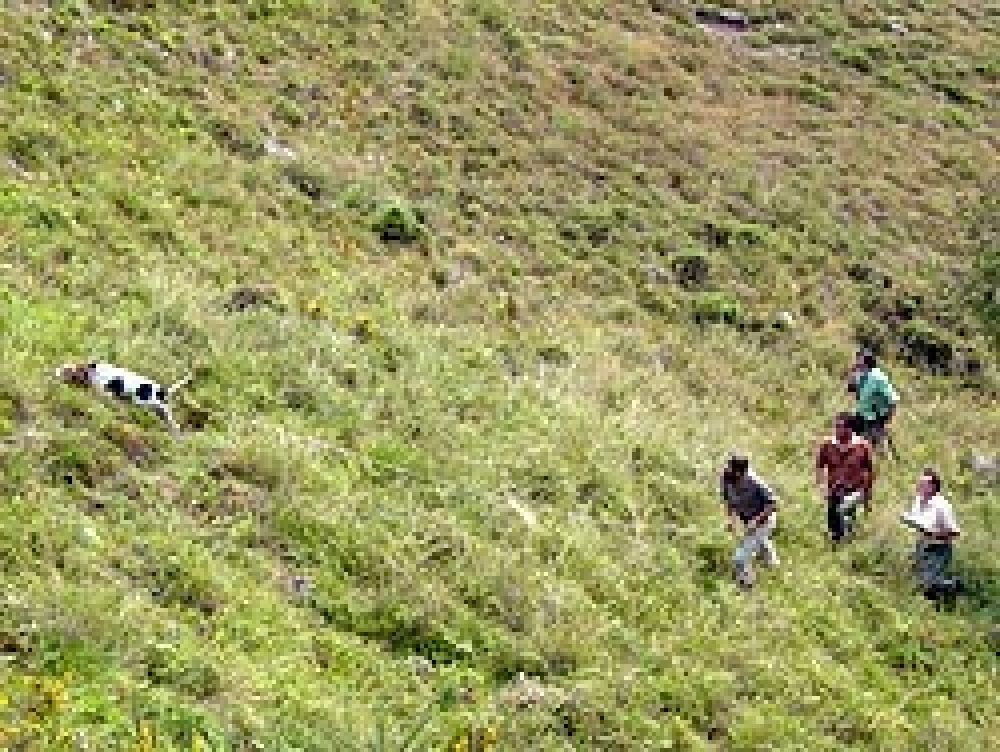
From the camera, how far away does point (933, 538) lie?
1595 cm

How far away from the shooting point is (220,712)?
9305 mm

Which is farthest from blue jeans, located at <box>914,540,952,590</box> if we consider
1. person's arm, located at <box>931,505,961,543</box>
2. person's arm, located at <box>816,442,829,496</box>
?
person's arm, located at <box>816,442,829,496</box>

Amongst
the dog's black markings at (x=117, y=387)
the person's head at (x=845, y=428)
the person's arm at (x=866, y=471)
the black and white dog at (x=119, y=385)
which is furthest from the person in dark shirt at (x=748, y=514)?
the dog's black markings at (x=117, y=387)

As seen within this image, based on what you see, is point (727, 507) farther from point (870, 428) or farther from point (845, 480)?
point (870, 428)

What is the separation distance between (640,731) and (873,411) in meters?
8.62

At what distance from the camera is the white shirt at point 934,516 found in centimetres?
1585

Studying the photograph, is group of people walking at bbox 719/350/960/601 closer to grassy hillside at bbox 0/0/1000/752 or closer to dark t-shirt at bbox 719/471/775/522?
dark t-shirt at bbox 719/471/775/522

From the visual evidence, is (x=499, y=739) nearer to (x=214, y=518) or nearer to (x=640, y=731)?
(x=640, y=731)

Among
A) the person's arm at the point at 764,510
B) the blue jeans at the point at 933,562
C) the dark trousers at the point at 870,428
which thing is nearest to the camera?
the person's arm at the point at 764,510

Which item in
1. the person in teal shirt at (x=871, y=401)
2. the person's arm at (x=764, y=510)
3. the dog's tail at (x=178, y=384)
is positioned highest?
the dog's tail at (x=178, y=384)

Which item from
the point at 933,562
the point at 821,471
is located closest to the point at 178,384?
the point at 821,471

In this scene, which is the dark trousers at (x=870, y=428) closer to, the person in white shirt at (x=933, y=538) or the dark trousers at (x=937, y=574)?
the person in white shirt at (x=933, y=538)

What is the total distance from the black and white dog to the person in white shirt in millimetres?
7465

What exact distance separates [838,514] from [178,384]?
6787 mm
